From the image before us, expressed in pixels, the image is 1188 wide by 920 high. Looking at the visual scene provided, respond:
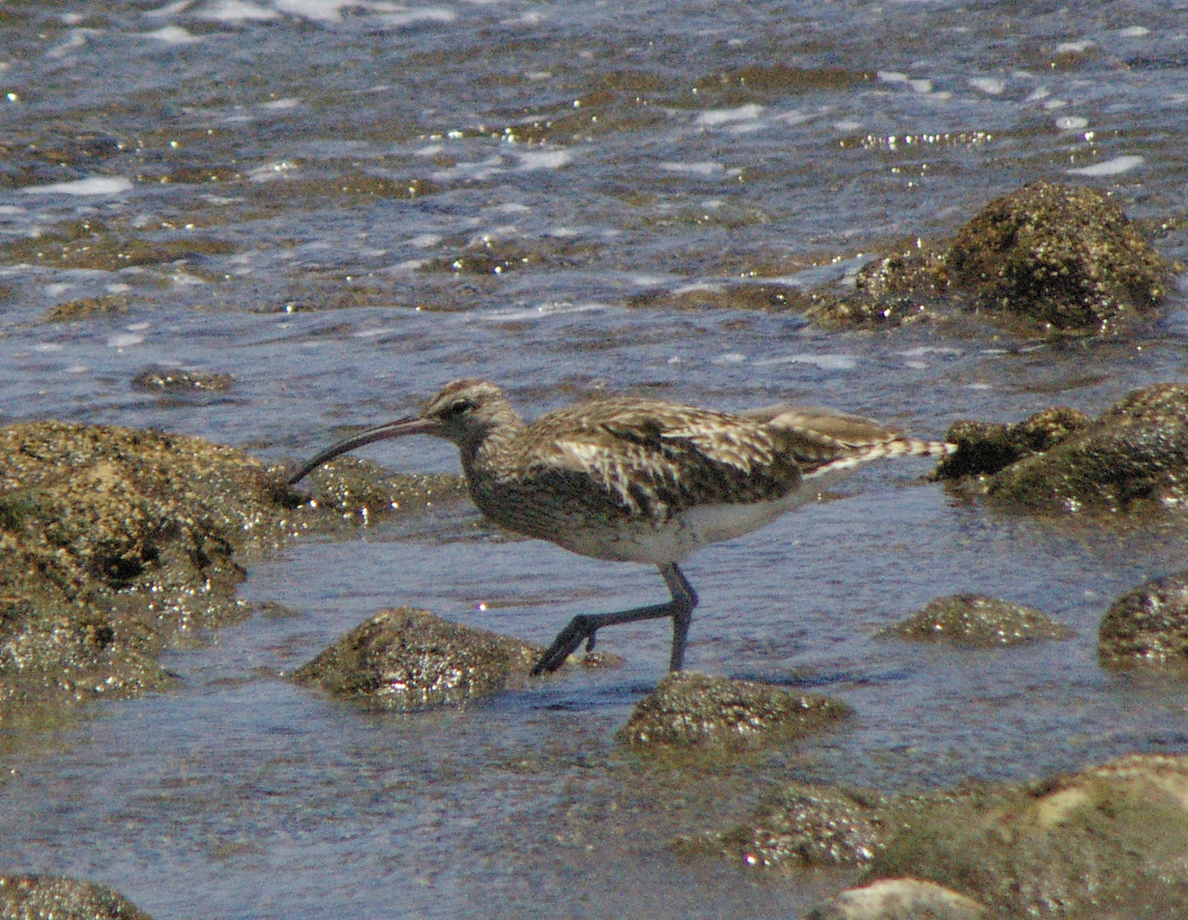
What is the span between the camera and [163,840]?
14.9 ft

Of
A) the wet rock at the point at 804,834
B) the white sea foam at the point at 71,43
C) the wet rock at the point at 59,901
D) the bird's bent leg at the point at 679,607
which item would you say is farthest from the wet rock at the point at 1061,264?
the white sea foam at the point at 71,43

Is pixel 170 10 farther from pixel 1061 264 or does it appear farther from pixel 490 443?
pixel 490 443

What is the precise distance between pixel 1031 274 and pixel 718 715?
661 cm

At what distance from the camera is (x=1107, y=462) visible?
7289mm

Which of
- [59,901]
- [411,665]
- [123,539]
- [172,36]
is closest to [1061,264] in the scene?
[123,539]

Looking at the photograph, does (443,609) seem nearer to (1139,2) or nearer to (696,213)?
(696,213)

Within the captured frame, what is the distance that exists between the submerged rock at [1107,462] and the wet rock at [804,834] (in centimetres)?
336

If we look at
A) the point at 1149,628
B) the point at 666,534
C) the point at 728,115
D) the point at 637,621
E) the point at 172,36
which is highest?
the point at 172,36

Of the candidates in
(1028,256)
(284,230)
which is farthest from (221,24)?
(1028,256)

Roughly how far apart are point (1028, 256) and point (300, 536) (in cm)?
522

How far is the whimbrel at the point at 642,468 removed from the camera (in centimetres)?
636

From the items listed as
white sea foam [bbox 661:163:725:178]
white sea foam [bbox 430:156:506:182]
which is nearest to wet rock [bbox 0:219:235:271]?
white sea foam [bbox 430:156:506:182]

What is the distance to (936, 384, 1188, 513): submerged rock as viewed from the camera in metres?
7.23

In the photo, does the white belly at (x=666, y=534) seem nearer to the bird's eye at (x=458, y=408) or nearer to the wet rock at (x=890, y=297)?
the bird's eye at (x=458, y=408)
